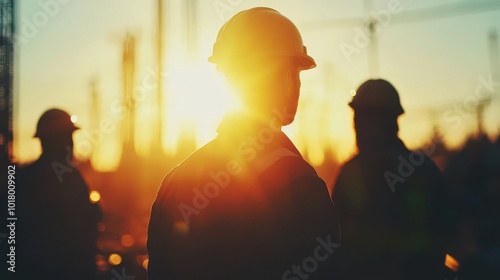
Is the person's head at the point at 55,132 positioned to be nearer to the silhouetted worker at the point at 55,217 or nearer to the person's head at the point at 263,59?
the silhouetted worker at the point at 55,217

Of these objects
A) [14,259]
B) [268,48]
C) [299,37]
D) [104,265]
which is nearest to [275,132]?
[268,48]

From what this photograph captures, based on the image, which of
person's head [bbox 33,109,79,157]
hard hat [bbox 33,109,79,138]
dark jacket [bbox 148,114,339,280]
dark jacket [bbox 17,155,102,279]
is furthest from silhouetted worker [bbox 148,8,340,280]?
hard hat [bbox 33,109,79,138]

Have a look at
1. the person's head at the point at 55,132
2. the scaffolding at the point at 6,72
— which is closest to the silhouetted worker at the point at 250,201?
the person's head at the point at 55,132

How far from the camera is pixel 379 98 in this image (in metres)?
4.45

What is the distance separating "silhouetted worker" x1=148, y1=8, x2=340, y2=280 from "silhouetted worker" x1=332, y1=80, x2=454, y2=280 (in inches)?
80.2

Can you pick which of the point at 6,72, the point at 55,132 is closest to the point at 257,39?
the point at 55,132

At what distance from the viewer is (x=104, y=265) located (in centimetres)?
1027

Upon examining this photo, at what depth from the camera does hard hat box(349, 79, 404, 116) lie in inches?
175

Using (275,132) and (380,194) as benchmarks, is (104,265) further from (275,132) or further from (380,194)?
(275,132)

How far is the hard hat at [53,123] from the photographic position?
544 centimetres

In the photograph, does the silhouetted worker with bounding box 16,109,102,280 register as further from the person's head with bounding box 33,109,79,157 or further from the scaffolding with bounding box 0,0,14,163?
the scaffolding with bounding box 0,0,14,163

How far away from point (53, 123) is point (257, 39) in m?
3.55

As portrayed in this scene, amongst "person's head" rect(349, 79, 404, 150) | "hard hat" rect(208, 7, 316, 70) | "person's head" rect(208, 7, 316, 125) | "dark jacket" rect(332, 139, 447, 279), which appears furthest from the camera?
"person's head" rect(349, 79, 404, 150)

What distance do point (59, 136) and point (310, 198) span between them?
3.97 metres
